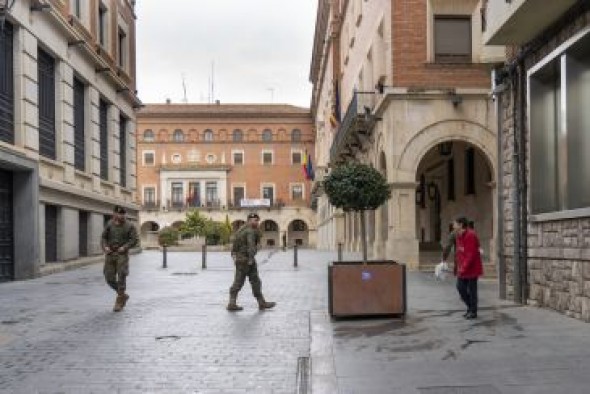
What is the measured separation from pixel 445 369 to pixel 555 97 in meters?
5.48

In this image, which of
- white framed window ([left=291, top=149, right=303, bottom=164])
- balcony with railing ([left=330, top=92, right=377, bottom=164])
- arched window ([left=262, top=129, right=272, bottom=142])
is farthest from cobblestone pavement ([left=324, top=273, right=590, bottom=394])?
arched window ([left=262, top=129, right=272, bottom=142])

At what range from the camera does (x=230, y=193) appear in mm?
84312

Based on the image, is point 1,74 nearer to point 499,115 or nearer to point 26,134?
point 26,134

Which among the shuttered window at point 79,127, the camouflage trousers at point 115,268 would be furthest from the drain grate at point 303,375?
the shuttered window at point 79,127

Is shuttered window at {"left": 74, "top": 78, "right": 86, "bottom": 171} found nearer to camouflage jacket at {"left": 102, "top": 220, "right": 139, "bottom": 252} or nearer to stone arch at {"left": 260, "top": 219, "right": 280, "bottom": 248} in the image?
camouflage jacket at {"left": 102, "top": 220, "right": 139, "bottom": 252}

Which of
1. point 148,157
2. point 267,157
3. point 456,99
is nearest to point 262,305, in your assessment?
point 456,99

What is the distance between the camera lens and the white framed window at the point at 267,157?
84625 millimetres

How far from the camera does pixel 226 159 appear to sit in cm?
8494

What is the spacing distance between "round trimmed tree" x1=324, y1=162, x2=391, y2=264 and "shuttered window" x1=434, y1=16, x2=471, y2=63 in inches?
458

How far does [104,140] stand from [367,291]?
20.6m

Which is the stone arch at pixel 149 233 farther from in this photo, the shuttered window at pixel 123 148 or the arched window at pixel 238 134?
the shuttered window at pixel 123 148

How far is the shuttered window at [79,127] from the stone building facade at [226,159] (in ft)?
191

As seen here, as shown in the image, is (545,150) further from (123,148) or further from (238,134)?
(238,134)

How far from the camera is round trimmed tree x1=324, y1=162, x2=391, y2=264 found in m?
10.9
